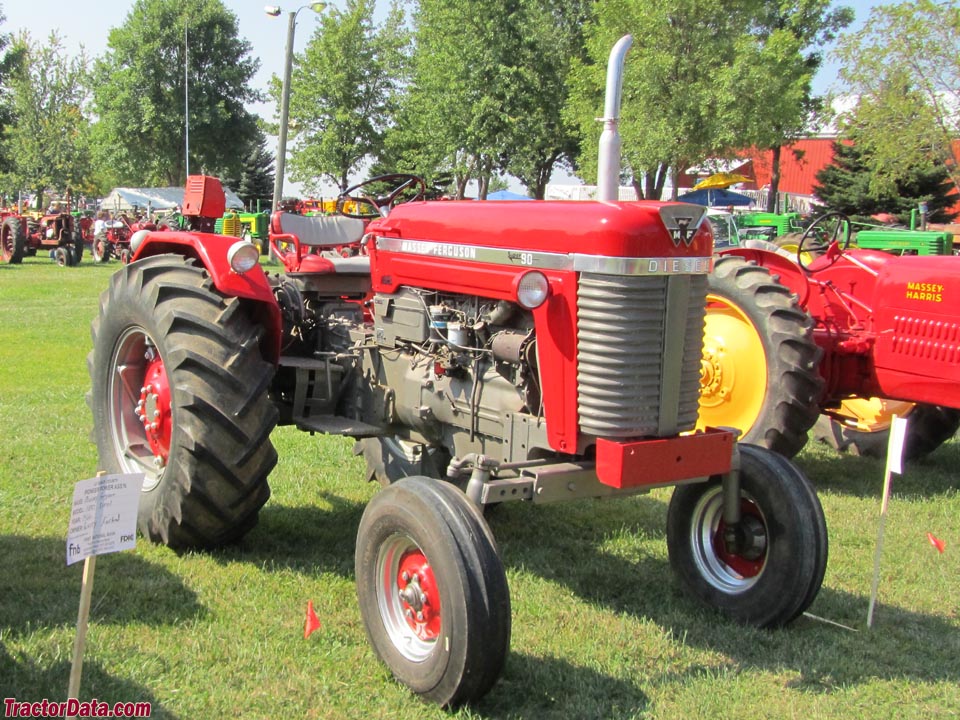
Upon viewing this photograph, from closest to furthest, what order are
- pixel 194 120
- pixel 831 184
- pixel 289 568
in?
pixel 289 568, pixel 831 184, pixel 194 120

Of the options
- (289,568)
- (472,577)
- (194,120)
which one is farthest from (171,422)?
(194,120)

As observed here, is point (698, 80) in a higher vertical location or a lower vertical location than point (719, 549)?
higher

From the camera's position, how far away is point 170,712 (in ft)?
9.43

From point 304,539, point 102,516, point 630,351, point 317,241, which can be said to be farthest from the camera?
point 317,241

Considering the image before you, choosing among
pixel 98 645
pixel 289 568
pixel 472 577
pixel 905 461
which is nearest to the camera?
pixel 472 577

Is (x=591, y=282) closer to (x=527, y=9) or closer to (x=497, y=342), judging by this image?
(x=497, y=342)

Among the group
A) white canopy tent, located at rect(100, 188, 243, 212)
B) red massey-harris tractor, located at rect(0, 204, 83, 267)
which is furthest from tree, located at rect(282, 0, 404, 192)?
red massey-harris tractor, located at rect(0, 204, 83, 267)

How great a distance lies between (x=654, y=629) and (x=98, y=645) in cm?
197

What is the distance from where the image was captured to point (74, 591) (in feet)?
12.1

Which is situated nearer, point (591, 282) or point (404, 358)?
point (591, 282)

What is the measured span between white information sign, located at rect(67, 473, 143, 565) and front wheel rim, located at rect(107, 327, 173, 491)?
1.66 metres

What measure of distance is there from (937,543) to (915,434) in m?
2.10

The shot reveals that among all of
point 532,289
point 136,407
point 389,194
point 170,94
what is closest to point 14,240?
point 136,407

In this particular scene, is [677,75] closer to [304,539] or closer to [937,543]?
[937,543]
